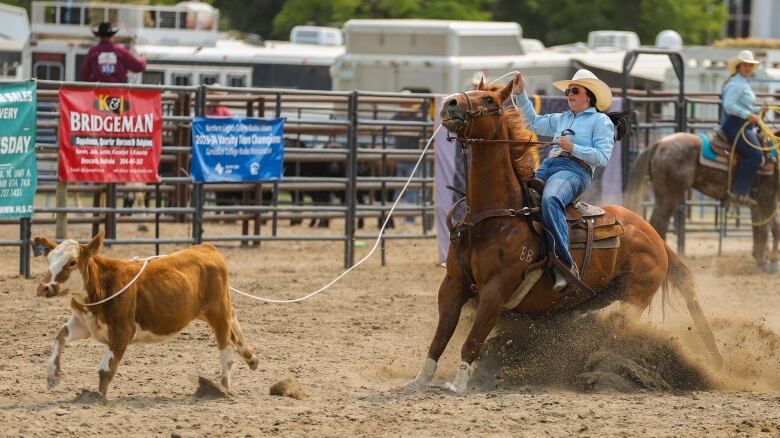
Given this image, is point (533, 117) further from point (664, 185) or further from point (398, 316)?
point (664, 185)

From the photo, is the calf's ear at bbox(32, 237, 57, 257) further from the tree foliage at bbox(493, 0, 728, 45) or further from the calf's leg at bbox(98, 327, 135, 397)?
the tree foliage at bbox(493, 0, 728, 45)

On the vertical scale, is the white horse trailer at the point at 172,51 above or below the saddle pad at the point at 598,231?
above

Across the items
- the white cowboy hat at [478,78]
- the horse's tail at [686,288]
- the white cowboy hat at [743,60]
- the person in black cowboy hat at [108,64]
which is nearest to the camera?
the white cowboy hat at [478,78]

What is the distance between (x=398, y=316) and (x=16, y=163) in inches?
137

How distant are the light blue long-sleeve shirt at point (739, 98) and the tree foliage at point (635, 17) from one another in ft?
74.8

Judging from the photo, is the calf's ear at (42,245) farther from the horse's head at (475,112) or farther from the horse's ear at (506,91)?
the horse's ear at (506,91)

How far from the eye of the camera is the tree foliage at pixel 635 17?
3625 cm

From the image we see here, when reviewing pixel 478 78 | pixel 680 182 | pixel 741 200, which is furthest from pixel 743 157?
pixel 478 78

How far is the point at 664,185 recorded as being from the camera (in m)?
14.5

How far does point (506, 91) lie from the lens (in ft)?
24.1

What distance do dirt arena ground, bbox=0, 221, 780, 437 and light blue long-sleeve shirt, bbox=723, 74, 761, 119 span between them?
3.25m

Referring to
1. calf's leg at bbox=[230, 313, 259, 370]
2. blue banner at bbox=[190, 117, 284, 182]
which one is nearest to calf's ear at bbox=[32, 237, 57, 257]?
calf's leg at bbox=[230, 313, 259, 370]

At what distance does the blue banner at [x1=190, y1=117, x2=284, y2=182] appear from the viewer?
40.4ft

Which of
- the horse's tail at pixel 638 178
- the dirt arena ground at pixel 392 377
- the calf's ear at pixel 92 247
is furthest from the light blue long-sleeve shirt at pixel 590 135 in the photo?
the horse's tail at pixel 638 178
